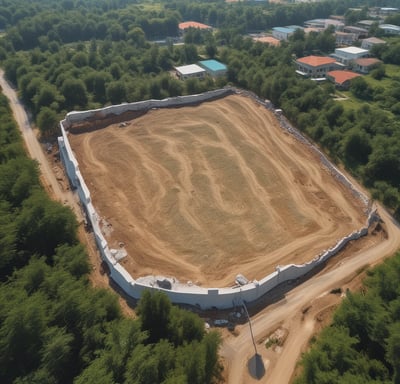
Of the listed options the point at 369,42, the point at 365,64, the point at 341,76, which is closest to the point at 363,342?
the point at 341,76

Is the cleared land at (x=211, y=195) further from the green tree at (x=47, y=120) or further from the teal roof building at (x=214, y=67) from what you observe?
the teal roof building at (x=214, y=67)

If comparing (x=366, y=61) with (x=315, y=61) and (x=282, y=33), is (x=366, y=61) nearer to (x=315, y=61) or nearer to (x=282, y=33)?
(x=315, y=61)

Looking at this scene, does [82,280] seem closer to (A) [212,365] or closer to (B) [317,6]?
(A) [212,365]

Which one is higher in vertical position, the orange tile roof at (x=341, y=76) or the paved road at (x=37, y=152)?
the paved road at (x=37, y=152)

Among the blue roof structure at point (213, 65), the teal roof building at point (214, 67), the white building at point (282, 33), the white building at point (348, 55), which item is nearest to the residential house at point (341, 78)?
the white building at point (348, 55)

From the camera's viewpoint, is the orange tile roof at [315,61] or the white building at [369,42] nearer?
the orange tile roof at [315,61]

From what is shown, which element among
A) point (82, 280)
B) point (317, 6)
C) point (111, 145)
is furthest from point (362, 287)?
point (317, 6)
